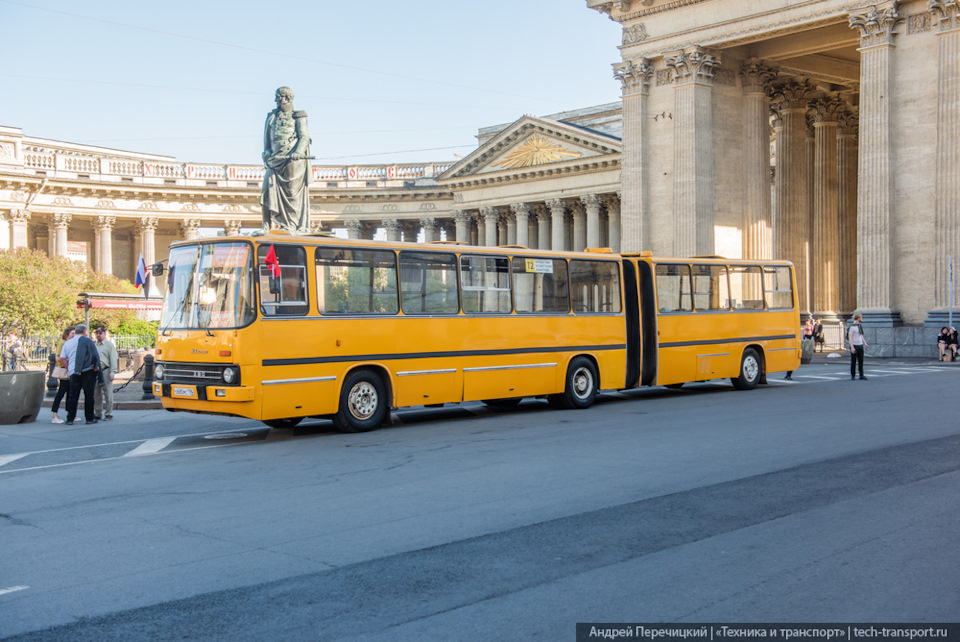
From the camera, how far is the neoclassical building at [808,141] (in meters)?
31.5

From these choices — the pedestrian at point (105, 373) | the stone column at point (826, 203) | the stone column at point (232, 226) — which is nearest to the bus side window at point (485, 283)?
the pedestrian at point (105, 373)

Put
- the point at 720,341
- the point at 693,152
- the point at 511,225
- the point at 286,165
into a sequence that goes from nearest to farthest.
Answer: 1. the point at 720,341
2. the point at 286,165
3. the point at 693,152
4. the point at 511,225

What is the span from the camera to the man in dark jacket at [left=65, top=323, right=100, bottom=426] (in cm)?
1653

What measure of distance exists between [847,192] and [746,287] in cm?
2606

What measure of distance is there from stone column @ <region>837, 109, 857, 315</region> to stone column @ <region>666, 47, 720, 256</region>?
10.3 meters

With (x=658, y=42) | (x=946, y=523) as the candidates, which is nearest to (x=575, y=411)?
(x=946, y=523)

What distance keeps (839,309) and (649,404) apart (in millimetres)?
28357

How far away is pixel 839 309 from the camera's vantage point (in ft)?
143

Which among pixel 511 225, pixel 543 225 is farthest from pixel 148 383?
pixel 511 225

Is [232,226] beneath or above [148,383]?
above

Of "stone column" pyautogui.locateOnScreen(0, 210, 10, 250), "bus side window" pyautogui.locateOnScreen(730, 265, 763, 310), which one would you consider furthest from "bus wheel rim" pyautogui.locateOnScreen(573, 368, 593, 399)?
"stone column" pyautogui.locateOnScreen(0, 210, 10, 250)

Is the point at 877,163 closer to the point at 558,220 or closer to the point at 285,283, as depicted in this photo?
the point at 285,283

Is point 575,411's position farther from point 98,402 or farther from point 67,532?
point 67,532

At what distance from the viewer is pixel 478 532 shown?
7336 millimetres
